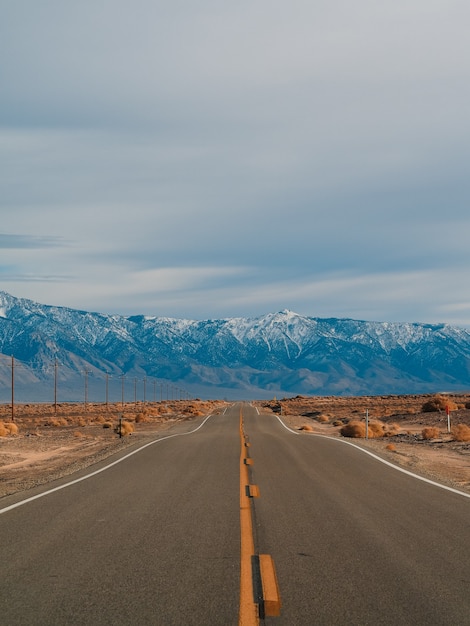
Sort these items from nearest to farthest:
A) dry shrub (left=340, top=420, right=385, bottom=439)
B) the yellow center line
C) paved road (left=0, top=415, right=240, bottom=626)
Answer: the yellow center line → paved road (left=0, top=415, right=240, bottom=626) → dry shrub (left=340, top=420, right=385, bottom=439)

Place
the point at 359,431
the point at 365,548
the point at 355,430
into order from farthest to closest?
the point at 355,430
the point at 359,431
the point at 365,548

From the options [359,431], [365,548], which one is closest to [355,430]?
[359,431]

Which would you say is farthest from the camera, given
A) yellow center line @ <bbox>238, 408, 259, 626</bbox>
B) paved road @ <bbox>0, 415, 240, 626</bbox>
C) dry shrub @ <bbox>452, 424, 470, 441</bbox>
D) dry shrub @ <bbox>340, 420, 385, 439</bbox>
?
dry shrub @ <bbox>340, 420, 385, 439</bbox>

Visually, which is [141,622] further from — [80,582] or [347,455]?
[347,455]

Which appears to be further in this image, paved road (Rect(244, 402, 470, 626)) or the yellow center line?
paved road (Rect(244, 402, 470, 626))

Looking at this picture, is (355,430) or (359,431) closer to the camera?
(359,431)

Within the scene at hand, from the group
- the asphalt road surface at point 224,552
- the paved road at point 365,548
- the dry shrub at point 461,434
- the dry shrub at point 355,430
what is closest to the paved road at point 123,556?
the asphalt road surface at point 224,552

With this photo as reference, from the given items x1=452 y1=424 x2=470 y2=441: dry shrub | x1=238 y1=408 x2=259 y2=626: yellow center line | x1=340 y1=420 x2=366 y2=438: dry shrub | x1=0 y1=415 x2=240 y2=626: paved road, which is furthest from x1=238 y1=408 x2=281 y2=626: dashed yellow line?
x1=340 y1=420 x2=366 y2=438: dry shrub

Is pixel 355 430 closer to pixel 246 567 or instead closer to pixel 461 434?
pixel 461 434

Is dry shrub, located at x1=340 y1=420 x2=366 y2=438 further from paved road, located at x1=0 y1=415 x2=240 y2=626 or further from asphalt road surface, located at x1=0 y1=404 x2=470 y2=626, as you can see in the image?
paved road, located at x1=0 y1=415 x2=240 y2=626

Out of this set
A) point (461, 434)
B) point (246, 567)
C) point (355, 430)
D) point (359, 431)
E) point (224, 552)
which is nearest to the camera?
point (246, 567)

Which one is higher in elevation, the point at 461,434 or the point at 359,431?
the point at 461,434

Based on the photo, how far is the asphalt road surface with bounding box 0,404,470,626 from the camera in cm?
634

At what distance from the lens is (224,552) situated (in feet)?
28.0
